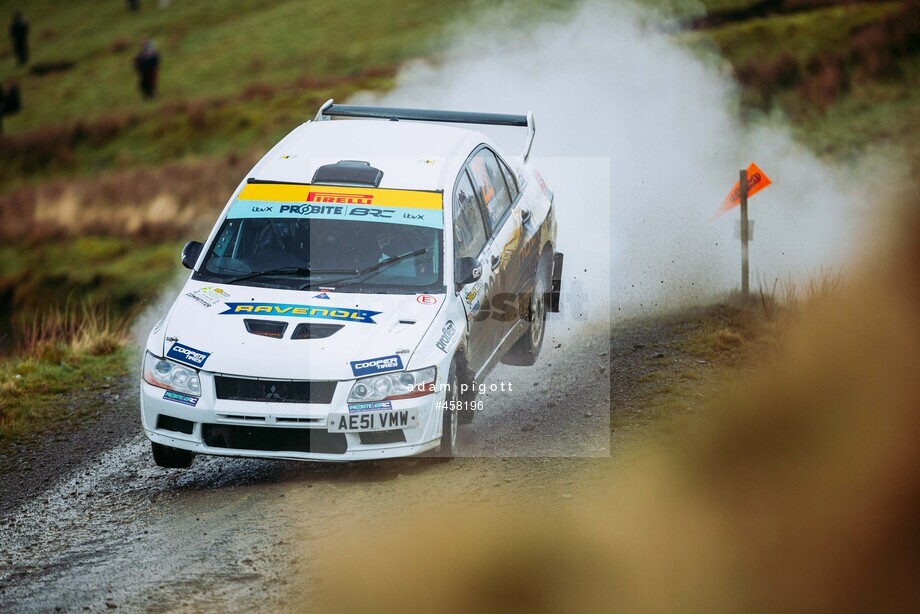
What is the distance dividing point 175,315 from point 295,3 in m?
36.7

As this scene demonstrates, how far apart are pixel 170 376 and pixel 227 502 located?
2.83ft

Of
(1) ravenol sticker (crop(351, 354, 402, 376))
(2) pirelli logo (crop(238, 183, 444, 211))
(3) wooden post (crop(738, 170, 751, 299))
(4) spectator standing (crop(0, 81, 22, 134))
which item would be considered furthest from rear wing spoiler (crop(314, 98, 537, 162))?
(4) spectator standing (crop(0, 81, 22, 134))

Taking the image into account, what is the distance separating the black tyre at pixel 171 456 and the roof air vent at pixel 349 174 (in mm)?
2075

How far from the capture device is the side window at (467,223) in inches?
331

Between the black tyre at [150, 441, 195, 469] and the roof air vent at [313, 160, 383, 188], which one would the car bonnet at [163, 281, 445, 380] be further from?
the roof air vent at [313, 160, 383, 188]

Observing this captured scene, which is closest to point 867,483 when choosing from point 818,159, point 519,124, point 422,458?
point 422,458

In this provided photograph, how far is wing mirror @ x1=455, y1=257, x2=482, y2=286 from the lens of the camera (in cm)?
802

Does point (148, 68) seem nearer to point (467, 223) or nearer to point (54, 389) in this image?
point (54, 389)

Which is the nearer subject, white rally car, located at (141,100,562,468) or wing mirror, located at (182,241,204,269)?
white rally car, located at (141,100,562,468)

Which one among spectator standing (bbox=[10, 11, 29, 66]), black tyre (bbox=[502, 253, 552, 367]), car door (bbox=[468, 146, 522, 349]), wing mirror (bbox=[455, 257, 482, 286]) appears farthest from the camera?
spectator standing (bbox=[10, 11, 29, 66])

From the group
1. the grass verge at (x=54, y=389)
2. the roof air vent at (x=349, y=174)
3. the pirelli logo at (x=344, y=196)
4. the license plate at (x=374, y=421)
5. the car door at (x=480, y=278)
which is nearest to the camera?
the license plate at (x=374, y=421)

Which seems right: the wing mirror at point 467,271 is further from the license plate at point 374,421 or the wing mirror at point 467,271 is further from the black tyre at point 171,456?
the black tyre at point 171,456

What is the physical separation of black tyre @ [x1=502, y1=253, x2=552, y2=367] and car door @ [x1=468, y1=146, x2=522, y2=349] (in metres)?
0.41

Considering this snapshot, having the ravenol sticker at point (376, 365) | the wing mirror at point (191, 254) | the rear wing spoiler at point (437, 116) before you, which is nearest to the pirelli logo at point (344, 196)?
the wing mirror at point (191, 254)
